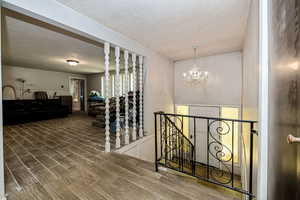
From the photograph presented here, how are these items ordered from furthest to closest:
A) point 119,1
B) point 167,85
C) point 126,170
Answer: point 167,85 < point 126,170 < point 119,1

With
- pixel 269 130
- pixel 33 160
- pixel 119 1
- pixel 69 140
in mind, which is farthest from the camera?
pixel 69 140

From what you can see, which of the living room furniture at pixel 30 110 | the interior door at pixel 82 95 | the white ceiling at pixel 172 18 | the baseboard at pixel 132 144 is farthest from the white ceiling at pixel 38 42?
the interior door at pixel 82 95

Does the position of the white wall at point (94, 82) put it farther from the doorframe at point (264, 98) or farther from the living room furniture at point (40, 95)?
the doorframe at point (264, 98)

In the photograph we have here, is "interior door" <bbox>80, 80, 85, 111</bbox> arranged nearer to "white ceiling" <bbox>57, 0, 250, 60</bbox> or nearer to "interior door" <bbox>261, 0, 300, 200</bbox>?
"white ceiling" <bbox>57, 0, 250, 60</bbox>

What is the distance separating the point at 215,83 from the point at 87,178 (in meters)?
4.33

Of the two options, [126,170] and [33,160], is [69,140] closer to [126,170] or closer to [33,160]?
[33,160]

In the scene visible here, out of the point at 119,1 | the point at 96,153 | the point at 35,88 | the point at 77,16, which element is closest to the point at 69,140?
the point at 96,153

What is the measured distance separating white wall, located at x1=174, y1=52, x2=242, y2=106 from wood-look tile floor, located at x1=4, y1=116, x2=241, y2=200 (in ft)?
10.4

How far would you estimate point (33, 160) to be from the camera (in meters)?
2.04

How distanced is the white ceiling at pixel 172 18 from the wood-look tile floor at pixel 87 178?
2.38m

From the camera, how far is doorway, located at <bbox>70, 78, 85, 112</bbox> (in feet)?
27.0

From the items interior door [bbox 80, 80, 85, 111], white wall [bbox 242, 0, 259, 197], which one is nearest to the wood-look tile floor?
white wall [bbox 242, 0, 259, 197]

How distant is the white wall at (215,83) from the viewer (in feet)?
12.7

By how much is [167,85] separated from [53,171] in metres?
3.73
